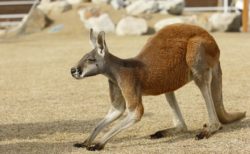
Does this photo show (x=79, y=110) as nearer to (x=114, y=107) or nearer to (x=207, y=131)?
(x=114, y=107)

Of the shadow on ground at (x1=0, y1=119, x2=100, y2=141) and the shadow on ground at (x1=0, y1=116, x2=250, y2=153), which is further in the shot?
the shadow on ground at (x1=0, y1=119, x2=100, y2=141)

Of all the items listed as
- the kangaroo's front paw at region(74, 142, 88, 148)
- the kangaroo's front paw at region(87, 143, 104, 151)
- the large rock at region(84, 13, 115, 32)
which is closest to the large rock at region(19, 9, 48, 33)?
the large rock at region(84, 13, 115, 32)

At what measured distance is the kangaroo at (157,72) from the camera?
5.31 metres

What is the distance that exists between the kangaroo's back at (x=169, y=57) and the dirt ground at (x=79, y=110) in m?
0.50

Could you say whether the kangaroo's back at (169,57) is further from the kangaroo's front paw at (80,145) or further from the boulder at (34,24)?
the boulder at (34,24)

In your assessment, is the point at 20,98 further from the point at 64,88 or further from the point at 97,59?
the point at 97,59

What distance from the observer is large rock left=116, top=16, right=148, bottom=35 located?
61.1ft

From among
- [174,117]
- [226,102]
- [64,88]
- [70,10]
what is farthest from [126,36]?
[174,117]

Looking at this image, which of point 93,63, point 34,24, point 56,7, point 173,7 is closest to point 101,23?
point 56,7

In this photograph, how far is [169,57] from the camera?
557cm

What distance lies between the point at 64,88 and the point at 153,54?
3848mm

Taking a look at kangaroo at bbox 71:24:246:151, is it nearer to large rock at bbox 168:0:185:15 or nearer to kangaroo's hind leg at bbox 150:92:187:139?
kangaroo's hind leg at bbox 150:92:187:139

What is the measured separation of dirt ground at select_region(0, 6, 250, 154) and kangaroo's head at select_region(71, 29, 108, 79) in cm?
64

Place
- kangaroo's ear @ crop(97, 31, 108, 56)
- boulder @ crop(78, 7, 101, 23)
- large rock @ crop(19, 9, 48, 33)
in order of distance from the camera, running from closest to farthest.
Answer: kangaroo's ear @ crop(97, 31, 108, 56)
boulder @ crop(78, 7, 101, 23)
large rock @ crop(19, 9, 48, 33)
